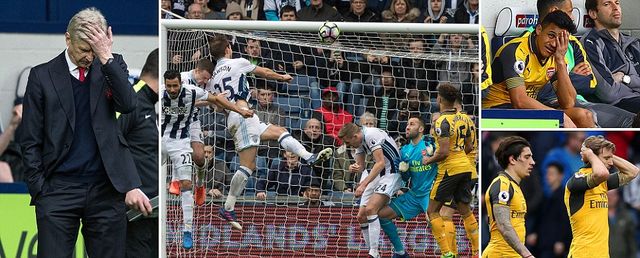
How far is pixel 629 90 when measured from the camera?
21.6ft

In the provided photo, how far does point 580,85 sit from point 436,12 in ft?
13.5

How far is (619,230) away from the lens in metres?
5.62

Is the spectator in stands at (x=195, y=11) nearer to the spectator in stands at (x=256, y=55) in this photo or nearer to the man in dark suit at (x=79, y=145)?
the spectator in stands at (x=256, y=55)

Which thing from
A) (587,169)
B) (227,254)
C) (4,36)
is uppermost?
(4,36)

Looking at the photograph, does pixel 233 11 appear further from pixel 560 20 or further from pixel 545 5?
pixel 560 20

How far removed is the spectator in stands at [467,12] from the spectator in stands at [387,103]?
195 cm

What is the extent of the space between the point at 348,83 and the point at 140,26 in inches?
59.3

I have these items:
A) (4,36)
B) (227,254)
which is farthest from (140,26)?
(227,254)

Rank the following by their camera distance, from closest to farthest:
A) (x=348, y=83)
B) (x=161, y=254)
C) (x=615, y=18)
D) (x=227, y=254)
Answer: (x=161, y=254) < (x=615, y=18) < (x=227, y=254) < (x=348, y=83)

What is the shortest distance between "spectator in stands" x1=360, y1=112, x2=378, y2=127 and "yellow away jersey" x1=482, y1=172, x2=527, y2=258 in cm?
258

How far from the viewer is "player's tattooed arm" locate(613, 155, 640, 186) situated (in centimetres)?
548

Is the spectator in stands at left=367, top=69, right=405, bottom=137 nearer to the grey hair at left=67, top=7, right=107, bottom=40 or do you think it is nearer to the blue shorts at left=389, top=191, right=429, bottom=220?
the blue shorts at left=389, top=191, right=429, bottom=220

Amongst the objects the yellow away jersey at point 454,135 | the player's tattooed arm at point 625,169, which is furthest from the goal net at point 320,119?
the player's tattooed arm at point 625,169

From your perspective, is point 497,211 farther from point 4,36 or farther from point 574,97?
point 4,36
